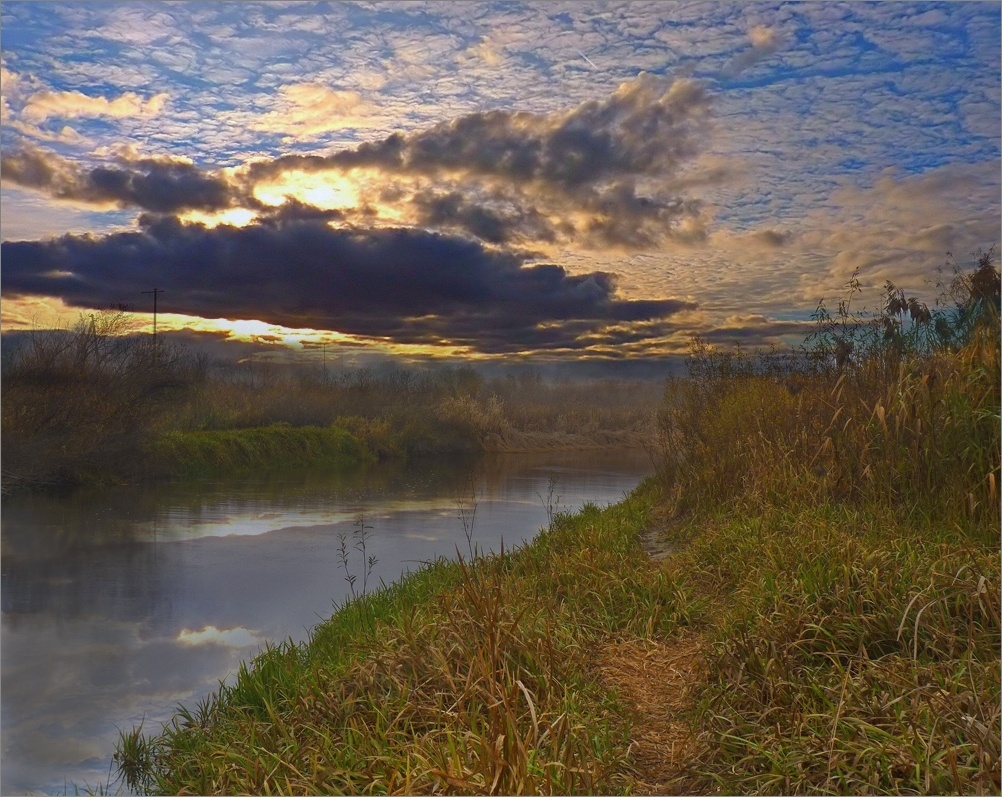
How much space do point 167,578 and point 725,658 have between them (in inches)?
299

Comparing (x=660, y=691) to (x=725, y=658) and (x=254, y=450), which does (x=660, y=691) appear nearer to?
(x=725, y=658)

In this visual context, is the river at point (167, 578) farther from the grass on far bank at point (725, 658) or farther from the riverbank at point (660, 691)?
the riverbank at point (660, 691)

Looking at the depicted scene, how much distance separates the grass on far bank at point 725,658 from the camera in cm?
289

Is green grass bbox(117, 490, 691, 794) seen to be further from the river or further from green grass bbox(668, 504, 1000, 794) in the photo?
the river

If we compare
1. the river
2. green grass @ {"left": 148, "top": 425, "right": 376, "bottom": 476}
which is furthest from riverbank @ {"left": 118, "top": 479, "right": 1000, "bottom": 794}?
green grass @ {"left": 148, "top": 425, "right": 376, "bottom": 476}

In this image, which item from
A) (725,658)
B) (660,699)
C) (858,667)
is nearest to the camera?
(858,667)

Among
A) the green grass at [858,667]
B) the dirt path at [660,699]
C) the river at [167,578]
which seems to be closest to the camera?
the green grass at [858,667]

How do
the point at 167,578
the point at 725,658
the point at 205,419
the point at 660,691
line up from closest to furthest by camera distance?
the point at 725,658, the point at 660,691, the point at 167,578, the point at 205,419

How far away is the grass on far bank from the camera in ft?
9.48

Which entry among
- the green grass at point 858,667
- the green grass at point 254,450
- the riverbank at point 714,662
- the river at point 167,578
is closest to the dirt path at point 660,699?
the riverbank at point 714,662

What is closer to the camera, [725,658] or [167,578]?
[725,658]

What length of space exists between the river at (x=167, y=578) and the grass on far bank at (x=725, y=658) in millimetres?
733

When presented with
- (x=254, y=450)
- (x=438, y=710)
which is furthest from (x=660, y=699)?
(x=254, y=450)

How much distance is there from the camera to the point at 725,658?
12.5 ft
